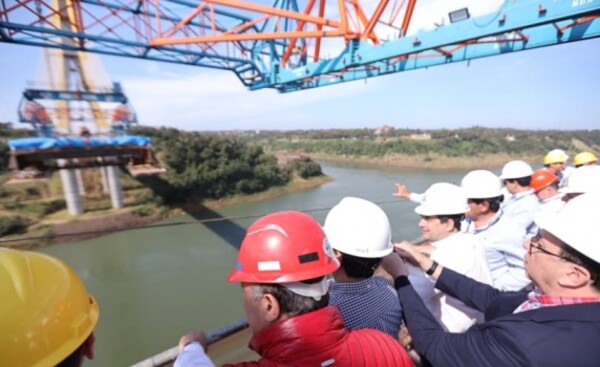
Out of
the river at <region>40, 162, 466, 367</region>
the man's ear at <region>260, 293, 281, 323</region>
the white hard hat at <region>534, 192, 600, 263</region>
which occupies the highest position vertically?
the white hard hat at <region>534, 192, 600, 263</region>

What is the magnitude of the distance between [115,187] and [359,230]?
14058 millimetres

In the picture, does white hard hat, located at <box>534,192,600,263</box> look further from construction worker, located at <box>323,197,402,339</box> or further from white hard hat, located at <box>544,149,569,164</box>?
white hard hat, located at <box>544,149,569,164</box>

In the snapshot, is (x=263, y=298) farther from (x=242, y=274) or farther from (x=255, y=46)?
(x=255, y=46)

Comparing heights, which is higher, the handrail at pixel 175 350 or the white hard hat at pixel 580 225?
the white hard hat at pixel 580 225

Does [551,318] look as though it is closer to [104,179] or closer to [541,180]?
[541,180]

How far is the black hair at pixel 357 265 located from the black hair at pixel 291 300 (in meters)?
0.25

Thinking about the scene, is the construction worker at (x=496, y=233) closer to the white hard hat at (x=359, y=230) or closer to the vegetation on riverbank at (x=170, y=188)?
the white hard hat at (x=359, y=230)

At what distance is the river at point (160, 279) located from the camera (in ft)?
19.4

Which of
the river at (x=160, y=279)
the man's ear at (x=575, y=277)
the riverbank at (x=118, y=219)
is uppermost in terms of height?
the man's ear at (x=575, y=277)

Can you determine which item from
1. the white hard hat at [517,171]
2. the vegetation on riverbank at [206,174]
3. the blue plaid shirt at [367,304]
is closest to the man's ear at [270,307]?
the blue plaid shirt at [367,304]

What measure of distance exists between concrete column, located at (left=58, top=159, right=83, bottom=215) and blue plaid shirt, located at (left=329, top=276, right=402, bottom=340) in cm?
1353

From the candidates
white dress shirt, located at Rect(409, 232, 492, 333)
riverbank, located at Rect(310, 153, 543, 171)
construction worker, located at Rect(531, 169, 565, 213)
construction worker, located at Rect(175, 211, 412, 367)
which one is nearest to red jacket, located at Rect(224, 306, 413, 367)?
construction worker, located at Rect(175, 211, 412, 367)

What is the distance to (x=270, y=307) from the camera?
27.5 inches

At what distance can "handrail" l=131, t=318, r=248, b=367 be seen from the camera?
94 cm
